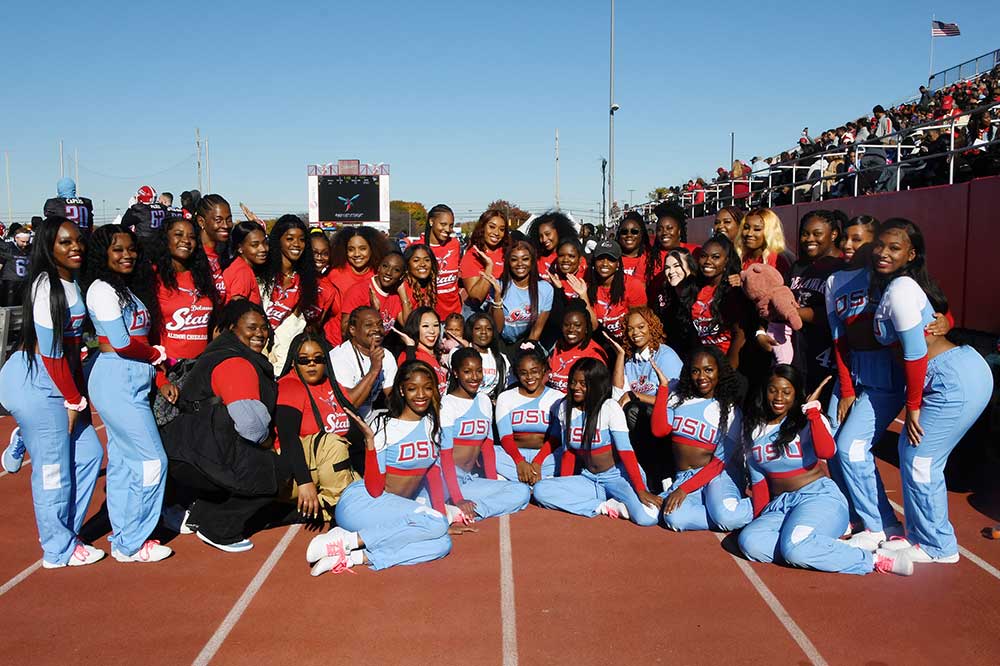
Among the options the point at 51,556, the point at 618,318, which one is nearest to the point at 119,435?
the point at 51,556

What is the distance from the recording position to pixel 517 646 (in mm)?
3848

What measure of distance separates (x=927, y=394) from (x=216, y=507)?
14.3ft

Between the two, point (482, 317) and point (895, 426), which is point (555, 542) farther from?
point (895, 426)

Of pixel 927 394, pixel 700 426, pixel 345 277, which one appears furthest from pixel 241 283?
pixel 927 394

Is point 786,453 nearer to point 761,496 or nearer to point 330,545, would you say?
point 761,496

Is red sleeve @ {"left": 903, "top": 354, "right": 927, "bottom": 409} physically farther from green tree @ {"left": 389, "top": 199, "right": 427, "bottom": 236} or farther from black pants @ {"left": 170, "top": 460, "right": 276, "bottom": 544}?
green tree @ {"left": 389, "top": 199, "right": 427, "bottom": 236}

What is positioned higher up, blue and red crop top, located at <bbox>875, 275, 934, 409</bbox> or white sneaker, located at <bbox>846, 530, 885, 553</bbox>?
blue and red crop top, located at <bbox>875, 275, 934, 409</bbox>

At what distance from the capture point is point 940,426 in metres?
4.64

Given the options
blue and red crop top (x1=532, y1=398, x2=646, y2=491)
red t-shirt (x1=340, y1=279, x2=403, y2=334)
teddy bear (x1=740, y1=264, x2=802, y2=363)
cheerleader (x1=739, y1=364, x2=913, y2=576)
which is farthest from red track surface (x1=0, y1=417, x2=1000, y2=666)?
red t-shirt (x1=340, y1=279, x2=403, y2=334)

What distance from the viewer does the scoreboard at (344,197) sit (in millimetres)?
43562

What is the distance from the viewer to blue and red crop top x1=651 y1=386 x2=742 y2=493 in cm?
548

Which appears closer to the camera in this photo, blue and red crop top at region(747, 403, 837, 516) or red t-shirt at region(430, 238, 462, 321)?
blue and red crop top at region(747, 403, 837, 516)

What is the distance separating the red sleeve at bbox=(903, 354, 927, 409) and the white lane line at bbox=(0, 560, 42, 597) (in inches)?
202

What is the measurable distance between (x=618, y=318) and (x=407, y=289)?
1.70 metres
